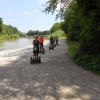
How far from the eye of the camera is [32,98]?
20.4 feet

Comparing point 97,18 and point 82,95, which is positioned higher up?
point 97,18

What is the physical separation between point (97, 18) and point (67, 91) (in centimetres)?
511

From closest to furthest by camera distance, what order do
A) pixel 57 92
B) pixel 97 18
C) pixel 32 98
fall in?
pixel 32 98
pixel 57 92
pixel 97 18

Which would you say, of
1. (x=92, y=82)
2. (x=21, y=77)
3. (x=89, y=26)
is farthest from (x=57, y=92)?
(x=89, y=26)

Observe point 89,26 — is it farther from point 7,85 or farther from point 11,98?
point 11,98

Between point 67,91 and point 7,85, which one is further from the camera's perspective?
point 7,85

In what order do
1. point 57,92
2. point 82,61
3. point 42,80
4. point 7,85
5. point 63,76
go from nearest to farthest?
point 57,92, point 7,85, point 42,80, point 63,76, point 82,61

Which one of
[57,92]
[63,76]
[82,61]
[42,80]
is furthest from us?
[82,61]

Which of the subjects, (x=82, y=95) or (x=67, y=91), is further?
(x=67, y=91)

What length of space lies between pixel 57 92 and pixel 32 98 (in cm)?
100

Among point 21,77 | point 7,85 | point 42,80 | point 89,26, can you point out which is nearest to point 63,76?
point 42,80

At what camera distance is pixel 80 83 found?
7922 mm

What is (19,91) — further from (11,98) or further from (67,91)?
(67,91)

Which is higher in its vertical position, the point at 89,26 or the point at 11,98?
the point at 89,26
